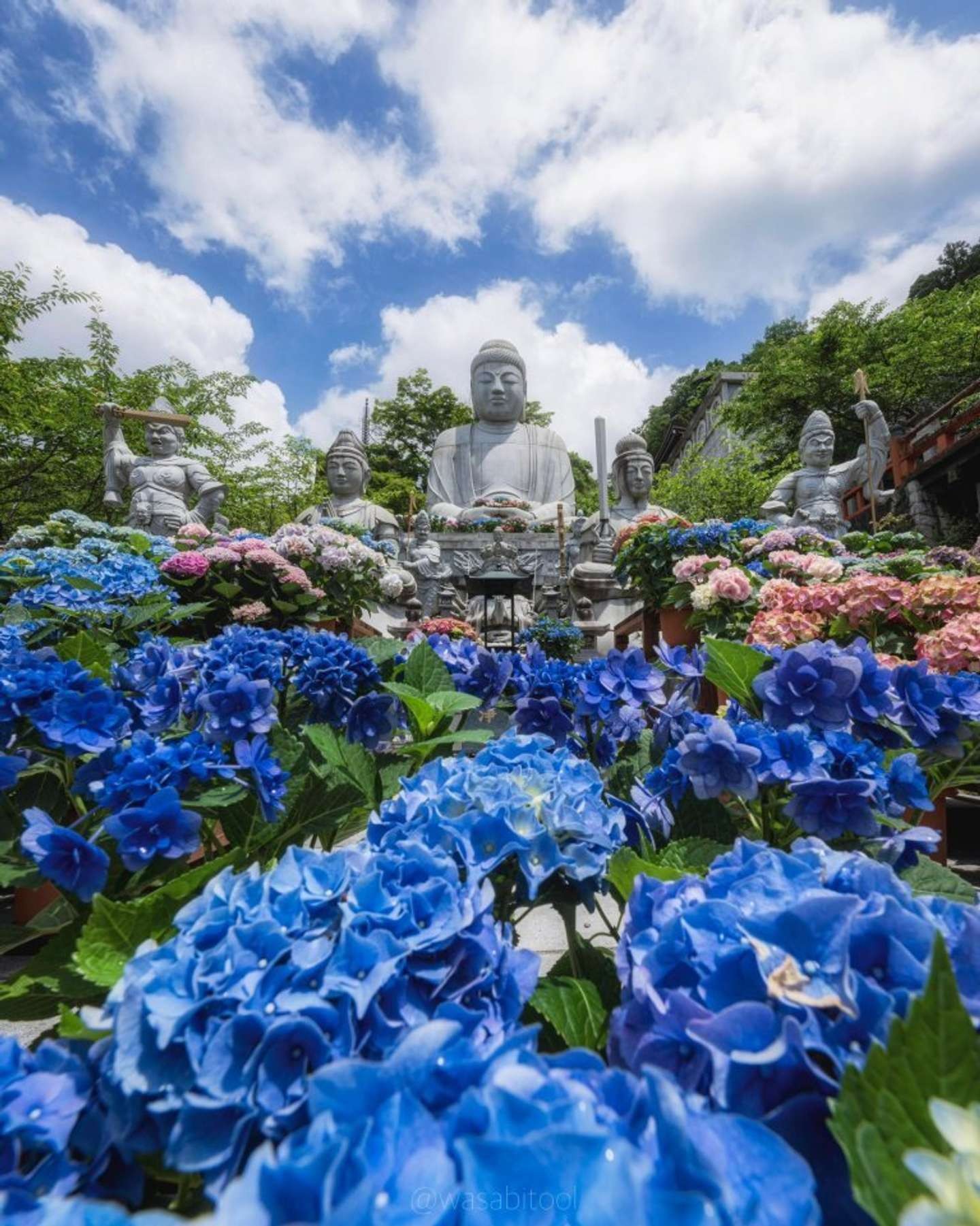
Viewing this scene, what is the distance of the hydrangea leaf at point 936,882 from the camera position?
100cm

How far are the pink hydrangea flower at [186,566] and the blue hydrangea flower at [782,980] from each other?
4326mm

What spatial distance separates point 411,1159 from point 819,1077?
1.03 feet

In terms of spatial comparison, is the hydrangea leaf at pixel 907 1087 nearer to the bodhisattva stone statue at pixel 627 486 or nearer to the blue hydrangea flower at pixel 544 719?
the blue hydrangea flower at pixel 544 719

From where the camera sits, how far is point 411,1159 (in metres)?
0.38

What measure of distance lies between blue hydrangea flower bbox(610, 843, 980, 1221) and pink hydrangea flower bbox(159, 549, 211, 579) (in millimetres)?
4326

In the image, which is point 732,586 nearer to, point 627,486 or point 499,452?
point 627,486

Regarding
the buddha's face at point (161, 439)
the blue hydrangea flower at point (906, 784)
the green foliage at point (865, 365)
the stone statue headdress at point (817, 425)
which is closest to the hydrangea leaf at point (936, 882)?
the blue hydrangea flower at point (906, 784)

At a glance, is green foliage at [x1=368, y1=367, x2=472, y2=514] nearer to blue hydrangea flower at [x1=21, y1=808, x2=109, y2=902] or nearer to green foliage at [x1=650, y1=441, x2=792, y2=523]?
green foliage at [x1=650, y1=441, x2=792, y2=523]

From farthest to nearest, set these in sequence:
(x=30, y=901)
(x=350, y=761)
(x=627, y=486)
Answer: (x=627, y=486), (x=30, y=901), (x=350, y=761)

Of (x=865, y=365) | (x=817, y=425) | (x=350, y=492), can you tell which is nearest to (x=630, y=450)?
(x=817, y=425)

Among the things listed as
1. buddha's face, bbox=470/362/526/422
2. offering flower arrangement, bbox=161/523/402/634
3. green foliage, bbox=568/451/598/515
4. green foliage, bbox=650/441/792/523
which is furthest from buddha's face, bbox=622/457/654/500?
green foliage, bbox=568/451/598/515

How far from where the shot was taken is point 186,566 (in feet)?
14.0

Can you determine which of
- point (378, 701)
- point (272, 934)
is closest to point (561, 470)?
point (378, 701)

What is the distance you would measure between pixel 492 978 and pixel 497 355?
15323mm
